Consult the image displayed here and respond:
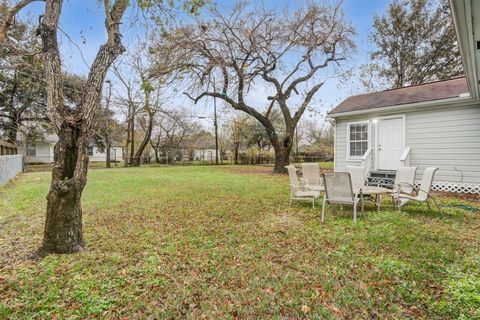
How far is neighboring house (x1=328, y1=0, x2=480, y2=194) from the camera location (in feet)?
25.3

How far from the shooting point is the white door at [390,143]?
9.04 metres

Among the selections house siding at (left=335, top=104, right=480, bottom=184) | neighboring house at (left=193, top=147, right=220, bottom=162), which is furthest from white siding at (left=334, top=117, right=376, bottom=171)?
neighboring house at (left=193, top=147, right=220, bottom=162)

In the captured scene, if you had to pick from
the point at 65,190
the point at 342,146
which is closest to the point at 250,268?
the point at 65,190

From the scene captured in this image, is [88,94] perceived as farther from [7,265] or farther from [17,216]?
[17,216]

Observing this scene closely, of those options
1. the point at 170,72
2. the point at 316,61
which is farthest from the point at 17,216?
the point at 316,61

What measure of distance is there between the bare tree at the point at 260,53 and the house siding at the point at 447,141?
5.92m

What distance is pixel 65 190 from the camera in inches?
122

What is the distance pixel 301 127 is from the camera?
30844 millimetres

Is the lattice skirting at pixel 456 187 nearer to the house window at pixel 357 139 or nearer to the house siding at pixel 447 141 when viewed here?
the house siding at pixel 447 141

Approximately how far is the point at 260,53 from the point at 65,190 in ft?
37.0

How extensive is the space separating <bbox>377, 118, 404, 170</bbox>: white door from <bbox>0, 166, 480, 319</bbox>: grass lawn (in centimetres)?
393

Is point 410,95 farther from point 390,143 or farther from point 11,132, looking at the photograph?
point 11,132

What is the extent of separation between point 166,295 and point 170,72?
972 centimetres

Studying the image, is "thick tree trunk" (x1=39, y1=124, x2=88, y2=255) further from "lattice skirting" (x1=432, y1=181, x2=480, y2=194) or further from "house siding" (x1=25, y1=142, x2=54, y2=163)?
"house siding" (x1=25, y1=142, x2=54, y2=163)
